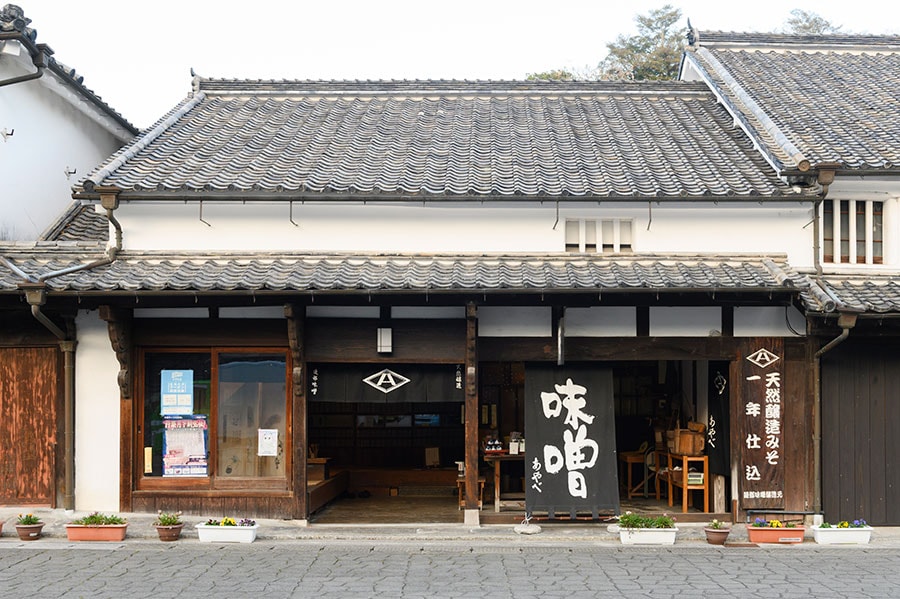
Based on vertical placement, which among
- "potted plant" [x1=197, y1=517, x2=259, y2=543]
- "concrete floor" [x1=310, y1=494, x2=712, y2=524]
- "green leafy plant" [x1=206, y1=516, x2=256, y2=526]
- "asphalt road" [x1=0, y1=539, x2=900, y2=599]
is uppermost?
"green leafy plant" [x1=206, y1=516, x2=256, y2=526]

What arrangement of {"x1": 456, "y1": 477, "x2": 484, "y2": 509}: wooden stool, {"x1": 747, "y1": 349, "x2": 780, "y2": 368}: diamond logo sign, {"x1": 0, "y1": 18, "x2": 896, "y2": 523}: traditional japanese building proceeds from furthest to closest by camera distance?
{"x1": 456, "y1": 477, "x2": 484, "y2": 509}: wooden stool < {"x1": 747, "y1": 349, "x2": 780, "y2": 368}: diamond logo sign < {"x1": 0, "y1": 18, "x2": 896, "y2": 523}: traditional japanese building

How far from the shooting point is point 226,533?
1323cm

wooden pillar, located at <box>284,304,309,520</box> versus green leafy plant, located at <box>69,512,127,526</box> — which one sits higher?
wooden pillar, located at <box>284,304,309,520</box>

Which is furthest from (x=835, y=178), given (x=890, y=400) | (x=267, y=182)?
(x=267, y=182)

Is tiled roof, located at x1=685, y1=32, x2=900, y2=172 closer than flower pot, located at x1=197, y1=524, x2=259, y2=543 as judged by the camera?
No

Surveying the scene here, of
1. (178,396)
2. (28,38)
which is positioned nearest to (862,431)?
(178,396)

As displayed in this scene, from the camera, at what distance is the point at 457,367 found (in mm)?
14672

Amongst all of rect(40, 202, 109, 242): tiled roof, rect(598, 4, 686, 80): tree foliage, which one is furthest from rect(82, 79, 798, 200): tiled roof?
rect(598, 4, 686, 80): tree foliage

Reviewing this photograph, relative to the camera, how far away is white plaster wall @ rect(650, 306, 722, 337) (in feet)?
47.8

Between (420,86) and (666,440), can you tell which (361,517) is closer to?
(666,440)

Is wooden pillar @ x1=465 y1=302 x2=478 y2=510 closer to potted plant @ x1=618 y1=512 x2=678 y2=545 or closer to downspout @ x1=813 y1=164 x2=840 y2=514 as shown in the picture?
potted plant @ x1=618 y1=512 x2=678 y2=545

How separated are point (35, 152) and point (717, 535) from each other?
594 inches

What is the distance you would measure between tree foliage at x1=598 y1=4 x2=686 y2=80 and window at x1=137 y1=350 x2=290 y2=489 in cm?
3084

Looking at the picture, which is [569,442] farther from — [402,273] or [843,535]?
[843,535]
